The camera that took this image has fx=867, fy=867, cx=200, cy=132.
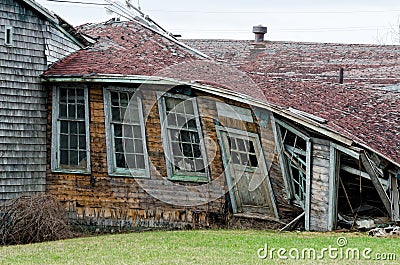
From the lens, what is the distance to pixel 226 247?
45.2 ft

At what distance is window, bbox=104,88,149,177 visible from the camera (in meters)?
17.5

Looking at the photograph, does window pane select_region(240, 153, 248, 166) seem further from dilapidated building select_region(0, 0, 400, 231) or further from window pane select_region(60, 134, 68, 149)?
window pane select_region(60, 134, 68, 149)

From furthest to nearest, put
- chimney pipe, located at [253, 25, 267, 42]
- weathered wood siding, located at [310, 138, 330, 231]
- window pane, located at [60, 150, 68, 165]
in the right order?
1. chimney pipe, located at [253, 25, 267, 42]
2. window pane, located at [60, 150, 68, 165]
3. weathered wood siding, located at [310, 138, 330, 231]

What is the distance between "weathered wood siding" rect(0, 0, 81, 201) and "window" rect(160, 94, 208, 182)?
8.35ft

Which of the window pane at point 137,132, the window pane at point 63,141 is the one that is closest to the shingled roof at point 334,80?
the window pane at point 137,132

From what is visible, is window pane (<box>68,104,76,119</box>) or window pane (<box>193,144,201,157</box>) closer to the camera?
window pane (<box>193,144,201,157</box>)

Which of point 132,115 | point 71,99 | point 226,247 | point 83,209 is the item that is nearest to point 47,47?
point 71,99

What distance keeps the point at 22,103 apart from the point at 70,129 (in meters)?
1.22

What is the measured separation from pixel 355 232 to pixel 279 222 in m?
1.68

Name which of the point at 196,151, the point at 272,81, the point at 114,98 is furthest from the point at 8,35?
the point at 272,81

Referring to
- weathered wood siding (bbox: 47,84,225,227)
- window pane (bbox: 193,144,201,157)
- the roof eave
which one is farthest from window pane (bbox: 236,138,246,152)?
the roof eave

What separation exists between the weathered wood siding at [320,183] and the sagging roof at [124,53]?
11.9 ft

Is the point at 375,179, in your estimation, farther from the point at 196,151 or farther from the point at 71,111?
the point at 71,111

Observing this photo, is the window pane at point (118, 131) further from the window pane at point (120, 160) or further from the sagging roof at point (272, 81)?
the sagging roof at point (272, 81)
